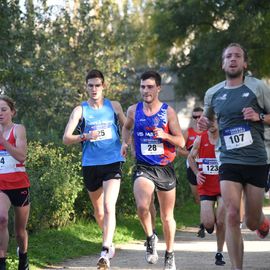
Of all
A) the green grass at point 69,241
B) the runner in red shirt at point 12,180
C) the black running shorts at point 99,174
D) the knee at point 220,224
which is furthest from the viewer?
the green grass at point 69,241

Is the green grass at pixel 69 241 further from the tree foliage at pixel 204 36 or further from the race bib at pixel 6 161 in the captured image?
the tree foliage at pixel 204 36

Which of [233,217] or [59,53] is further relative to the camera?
[59,53]

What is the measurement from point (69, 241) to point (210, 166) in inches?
97.9

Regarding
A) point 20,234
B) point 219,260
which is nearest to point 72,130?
point 20,234

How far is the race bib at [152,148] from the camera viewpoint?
372 inches

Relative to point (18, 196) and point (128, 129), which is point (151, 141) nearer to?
point (128, 129)

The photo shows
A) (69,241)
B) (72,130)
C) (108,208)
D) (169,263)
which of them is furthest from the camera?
(69,241)

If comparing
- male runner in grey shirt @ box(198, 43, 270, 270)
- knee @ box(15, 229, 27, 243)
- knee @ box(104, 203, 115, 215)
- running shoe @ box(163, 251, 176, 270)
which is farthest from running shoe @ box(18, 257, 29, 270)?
male runner in grey shirt @ box(198, 43, 270, 270)

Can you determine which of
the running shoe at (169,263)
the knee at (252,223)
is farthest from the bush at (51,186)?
the knee at (252,223)

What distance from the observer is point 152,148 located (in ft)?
31.1

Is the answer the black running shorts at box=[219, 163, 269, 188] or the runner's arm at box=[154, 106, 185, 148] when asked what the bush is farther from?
the black running shorts at box=[219, 163, 269, 188]

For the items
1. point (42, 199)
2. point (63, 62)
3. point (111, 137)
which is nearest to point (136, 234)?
point (42, 199)

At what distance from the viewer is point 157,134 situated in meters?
9.31

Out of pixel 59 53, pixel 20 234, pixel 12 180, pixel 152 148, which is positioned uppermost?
pixel 59 53
